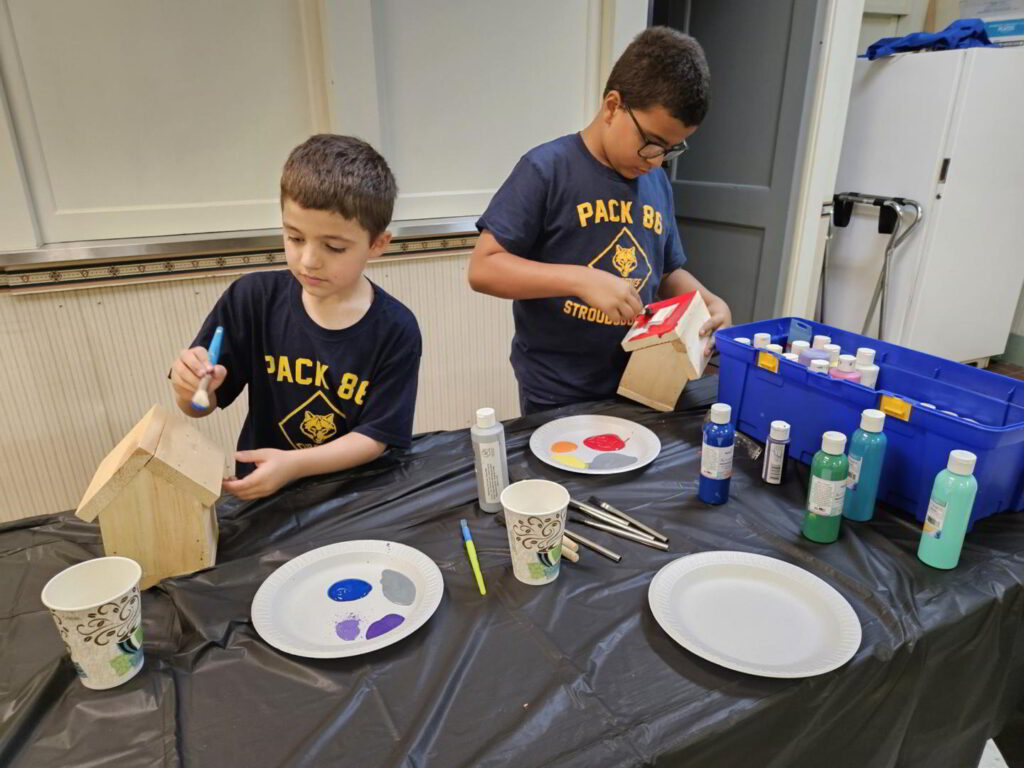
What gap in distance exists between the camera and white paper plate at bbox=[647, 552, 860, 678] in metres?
0.72

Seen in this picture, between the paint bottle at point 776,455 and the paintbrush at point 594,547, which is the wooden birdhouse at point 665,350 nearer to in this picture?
the paint bottle at point 776,455

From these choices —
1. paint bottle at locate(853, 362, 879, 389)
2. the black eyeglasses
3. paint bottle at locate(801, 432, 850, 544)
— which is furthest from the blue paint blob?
the black eyeglasses

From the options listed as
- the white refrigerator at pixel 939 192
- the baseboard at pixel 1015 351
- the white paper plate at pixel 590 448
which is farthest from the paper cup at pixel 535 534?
the baseboard at pixel 1015 351

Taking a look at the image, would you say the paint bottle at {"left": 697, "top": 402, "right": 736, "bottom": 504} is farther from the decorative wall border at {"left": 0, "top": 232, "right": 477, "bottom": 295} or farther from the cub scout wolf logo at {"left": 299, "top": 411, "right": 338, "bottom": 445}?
the decorative wall border at {"left": 0, "top": 232, "right": 477, "bottom": 295}

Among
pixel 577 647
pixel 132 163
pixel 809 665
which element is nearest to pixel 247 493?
pixel 577 647

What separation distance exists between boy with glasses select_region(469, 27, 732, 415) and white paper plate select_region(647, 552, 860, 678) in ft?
1.78

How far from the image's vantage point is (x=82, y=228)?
1911mm

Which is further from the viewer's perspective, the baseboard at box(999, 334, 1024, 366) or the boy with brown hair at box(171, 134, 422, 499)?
the baseboard at box(999, 334, 1024, 366)

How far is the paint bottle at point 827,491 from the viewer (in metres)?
0.89

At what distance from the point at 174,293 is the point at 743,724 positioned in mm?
2008

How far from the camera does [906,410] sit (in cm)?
96

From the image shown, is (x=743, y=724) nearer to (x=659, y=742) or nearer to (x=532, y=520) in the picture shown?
(x=659, y=742)

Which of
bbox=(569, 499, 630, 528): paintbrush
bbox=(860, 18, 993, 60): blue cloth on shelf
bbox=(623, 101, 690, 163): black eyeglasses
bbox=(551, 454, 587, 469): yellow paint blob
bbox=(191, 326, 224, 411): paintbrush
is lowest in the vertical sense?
bbox=(551, 454, 587, 469): yellow paint blob

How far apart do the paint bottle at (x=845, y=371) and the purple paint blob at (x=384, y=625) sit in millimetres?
802
